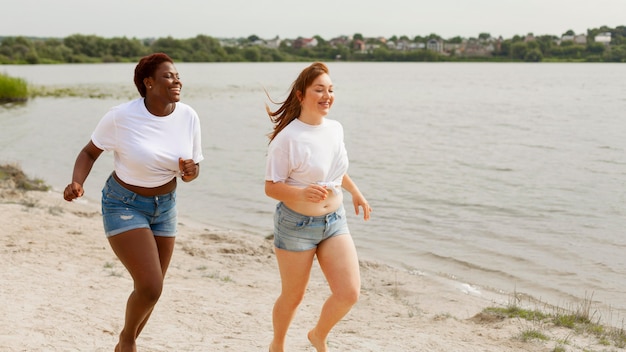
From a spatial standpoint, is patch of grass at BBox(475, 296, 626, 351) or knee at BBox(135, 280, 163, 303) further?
patch of grass at BBox(475, 296, 626, 351)

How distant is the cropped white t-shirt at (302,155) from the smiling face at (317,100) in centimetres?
6

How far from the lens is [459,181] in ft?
58.0

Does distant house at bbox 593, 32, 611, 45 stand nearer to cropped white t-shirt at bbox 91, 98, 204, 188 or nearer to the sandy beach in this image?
the sandy beach

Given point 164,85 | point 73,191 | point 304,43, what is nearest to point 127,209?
point 73,191

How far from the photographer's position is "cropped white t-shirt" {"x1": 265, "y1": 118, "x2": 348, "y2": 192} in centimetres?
443

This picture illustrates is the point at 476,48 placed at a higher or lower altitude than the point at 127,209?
lower

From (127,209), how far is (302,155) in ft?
3.80

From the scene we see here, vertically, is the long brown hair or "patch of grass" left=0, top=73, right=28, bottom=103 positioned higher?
the long brown hair

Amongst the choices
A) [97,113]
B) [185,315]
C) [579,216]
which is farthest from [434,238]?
[97,113]

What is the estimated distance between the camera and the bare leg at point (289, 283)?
4.61m

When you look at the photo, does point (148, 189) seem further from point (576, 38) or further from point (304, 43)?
point (304, 43)

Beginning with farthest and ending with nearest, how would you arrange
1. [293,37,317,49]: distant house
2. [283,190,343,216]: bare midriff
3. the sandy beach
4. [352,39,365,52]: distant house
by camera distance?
[293,37,317,49]: distant house < [352,39,365,52]: distant house < the sandy beach < [283,190,343,216]: bare midriff

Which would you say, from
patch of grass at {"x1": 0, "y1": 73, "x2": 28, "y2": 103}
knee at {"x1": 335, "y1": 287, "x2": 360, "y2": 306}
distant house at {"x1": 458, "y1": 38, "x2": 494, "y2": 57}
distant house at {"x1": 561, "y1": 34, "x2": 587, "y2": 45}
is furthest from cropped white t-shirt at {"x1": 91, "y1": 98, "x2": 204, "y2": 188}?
distant house at {"x1": 458, "y1": 38, "x2": 494, "y2": 57}

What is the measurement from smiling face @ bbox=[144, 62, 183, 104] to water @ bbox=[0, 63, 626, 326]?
3876 mm
